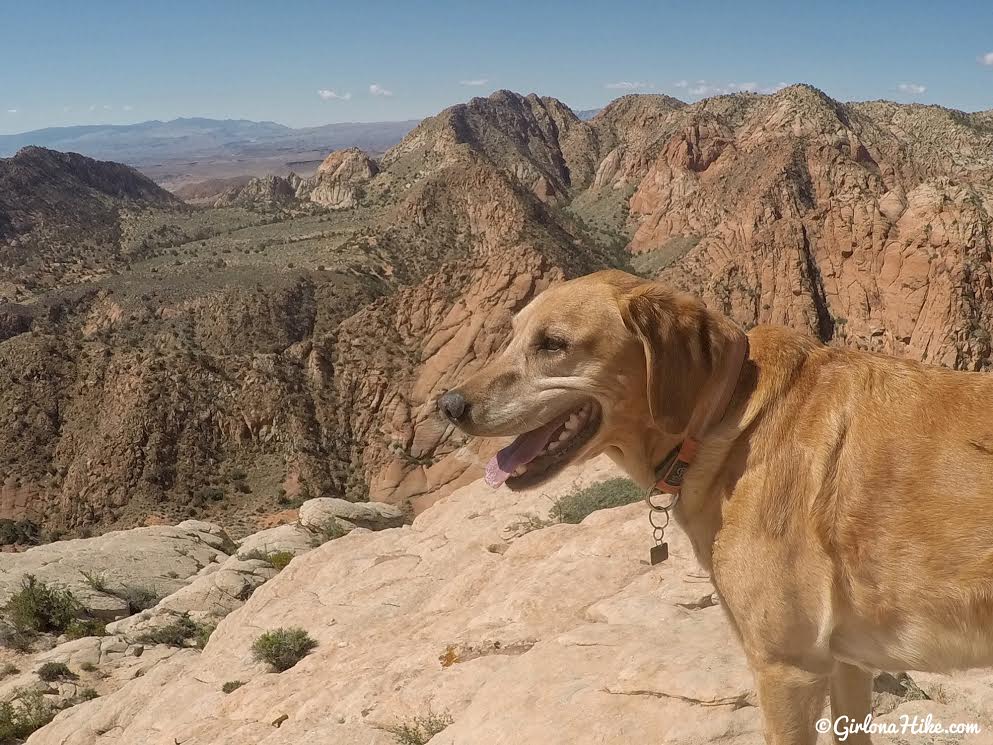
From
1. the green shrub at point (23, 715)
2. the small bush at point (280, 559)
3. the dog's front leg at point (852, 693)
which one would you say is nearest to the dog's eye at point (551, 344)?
the dog's front leg at point (852, 693)

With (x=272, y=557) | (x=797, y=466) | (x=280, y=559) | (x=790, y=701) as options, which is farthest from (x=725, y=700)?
(x=272, y=557)

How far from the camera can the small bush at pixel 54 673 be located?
40.8ft

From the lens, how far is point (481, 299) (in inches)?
1613

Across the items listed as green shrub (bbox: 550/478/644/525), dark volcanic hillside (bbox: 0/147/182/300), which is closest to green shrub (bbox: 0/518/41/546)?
green shrub (bbox: 550/478/644/525)

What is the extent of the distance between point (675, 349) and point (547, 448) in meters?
0.60

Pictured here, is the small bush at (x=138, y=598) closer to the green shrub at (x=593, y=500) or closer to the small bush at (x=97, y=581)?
the small bush at (x=97, y=581)

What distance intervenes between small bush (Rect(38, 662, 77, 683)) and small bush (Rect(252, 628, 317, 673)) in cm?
621

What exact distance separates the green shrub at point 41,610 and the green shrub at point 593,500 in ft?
37.9

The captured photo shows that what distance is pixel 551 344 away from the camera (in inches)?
109

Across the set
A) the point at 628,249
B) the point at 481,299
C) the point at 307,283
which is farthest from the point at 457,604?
the point at 628,249

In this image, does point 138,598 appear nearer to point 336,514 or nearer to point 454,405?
point 336,514

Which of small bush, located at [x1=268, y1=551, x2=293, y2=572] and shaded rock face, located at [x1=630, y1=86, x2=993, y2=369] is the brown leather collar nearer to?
small bush, located at [x1=268, y1=551, x2=293, y2=572]

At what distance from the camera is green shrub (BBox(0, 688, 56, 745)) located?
34.6ft

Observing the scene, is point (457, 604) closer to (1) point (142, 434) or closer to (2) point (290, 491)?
(2) point (290, 491)
